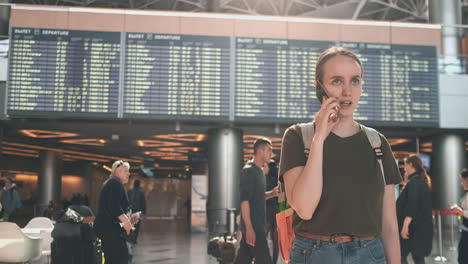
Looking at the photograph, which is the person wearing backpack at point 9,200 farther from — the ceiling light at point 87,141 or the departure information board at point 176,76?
the departure information board at point 176,76

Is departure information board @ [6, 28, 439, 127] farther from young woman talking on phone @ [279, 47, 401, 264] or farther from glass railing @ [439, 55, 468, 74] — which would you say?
young woman talking on phone @ [279, 47, 401, 264]

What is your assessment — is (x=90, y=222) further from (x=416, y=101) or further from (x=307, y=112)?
(x=416, y=101)

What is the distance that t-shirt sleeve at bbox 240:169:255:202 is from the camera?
510cm

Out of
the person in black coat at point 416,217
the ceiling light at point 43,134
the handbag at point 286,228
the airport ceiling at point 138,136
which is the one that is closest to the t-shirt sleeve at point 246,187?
the person in black coat at point 416,217

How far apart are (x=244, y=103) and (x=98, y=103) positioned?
2.90m

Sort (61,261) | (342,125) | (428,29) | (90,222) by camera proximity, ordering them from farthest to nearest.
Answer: (428,29), (90,222), (61,261), (342,125)

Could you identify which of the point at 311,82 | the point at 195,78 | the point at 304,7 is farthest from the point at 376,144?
the point at 304,7

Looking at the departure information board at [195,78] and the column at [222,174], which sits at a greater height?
the departure information board at [195,78]

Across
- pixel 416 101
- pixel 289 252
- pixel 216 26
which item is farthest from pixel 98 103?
pixel 289 252

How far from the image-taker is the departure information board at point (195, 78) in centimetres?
1079

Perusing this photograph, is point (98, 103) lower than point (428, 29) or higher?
lower

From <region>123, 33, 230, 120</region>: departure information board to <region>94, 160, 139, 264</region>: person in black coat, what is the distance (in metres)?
5.67

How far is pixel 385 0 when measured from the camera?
25031 mm

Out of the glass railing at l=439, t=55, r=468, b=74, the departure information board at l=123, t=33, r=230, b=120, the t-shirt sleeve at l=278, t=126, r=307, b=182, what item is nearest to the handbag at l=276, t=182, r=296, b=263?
the t-shirt sleeve at l=278, t=126, r=307, b=182
